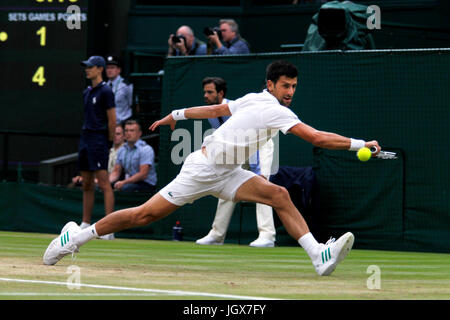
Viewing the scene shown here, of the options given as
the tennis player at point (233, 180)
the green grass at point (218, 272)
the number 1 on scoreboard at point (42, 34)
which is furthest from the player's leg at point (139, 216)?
the number 1 on scoreboard at point (42, 34)

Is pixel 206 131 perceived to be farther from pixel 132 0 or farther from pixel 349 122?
pixel 132 0

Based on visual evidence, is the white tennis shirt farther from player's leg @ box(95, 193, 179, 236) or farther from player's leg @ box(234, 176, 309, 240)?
player's leg @ box(95, 193, 179, 236)

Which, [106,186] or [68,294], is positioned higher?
[68,294]

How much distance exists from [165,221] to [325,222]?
2551mm

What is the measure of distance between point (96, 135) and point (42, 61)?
353cm

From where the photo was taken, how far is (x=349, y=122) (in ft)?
42.9

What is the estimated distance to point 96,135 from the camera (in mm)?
13117

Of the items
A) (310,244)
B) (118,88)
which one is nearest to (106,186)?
(118,88)

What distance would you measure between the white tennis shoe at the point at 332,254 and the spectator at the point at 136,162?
7.02m

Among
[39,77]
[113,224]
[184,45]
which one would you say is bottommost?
[113,224]

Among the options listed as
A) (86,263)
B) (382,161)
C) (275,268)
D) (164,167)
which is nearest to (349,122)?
(382,161)

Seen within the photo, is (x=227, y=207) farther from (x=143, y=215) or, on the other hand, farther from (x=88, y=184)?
(x=143, y=215)

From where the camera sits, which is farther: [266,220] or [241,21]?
[241,21]

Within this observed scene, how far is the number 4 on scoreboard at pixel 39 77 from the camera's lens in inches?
637
